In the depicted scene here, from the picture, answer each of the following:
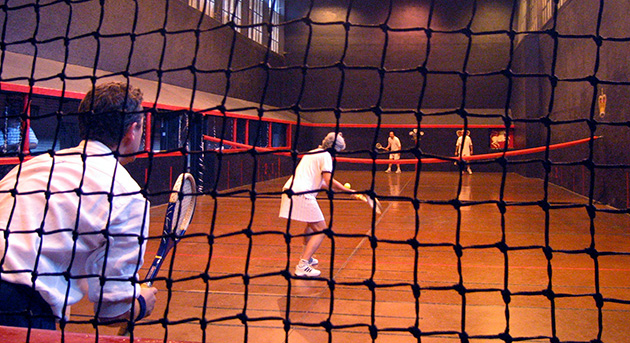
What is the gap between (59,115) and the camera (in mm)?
2207

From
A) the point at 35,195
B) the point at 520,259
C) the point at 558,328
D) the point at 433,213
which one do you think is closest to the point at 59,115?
the point at 35,195

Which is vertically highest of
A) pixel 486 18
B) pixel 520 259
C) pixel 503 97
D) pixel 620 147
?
pixel 486 18

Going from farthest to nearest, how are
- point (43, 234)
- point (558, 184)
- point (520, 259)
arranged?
1. point (558, 184)
2. point (520, 259)
3. point (43, 234)

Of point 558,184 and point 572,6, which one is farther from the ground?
point 572,6

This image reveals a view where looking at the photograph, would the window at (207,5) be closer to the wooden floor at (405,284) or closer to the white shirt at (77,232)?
the wooden floor at (405,284)

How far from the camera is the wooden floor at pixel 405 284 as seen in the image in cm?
204

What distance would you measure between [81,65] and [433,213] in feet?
20.8

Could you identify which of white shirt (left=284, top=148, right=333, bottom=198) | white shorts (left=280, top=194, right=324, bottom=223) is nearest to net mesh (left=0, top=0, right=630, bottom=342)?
white shirt (left=284, top=148, right=333, bottom=198)

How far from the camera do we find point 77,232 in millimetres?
1858

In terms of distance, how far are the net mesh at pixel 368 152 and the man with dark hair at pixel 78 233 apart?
3.2 inches

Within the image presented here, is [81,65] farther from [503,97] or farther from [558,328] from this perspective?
[503,97]

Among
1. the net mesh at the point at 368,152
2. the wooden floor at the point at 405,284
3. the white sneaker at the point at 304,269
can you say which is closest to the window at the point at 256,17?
the net mesh at the point at 368,152

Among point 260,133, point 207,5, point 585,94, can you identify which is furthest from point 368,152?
point 260,133

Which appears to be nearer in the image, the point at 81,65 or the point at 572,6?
the point at 81,65
